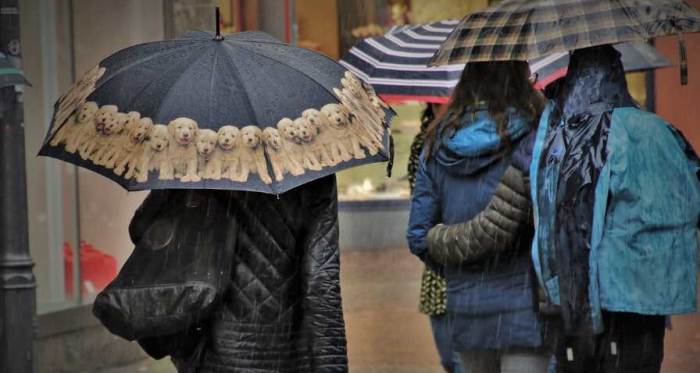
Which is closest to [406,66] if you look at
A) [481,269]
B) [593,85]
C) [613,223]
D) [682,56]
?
[481,269]

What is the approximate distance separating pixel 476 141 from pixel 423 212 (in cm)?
48

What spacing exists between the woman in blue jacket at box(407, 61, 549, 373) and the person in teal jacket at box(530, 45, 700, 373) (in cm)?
49

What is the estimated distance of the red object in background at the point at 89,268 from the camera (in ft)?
35.5

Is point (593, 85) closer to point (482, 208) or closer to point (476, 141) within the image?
point (476, 141)

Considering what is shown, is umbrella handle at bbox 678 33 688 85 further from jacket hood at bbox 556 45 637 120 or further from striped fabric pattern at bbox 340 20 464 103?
striped fabric pattern at bbox 340 20 464 103

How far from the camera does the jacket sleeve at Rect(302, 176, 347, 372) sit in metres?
5.21

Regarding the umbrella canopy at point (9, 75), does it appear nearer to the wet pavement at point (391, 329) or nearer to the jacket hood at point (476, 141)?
the jacket hood at point (476, 141)

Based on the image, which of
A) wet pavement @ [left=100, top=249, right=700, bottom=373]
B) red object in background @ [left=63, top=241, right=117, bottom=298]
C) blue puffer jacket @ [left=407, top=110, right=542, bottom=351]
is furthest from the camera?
red object in background @ [left=63, top=241, right=117, bottom=298]

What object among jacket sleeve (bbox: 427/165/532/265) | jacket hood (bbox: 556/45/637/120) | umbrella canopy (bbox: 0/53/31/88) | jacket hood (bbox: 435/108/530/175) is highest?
umbrella canopy (bbox: 0/53/31/88)

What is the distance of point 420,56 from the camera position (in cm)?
881

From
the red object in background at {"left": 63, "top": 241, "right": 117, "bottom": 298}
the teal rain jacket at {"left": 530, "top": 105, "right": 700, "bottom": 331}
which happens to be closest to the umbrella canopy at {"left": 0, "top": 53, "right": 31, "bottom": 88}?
the teal rain jacket at {"left": 530, "top": 105, "right": 700, "bottom": 331}

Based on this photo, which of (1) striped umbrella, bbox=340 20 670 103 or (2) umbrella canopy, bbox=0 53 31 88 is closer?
(2) umbrella canopy, bbox=0 53 31 88

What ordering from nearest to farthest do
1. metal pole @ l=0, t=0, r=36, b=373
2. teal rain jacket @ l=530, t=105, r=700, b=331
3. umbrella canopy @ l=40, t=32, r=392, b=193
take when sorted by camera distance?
umbrella canopy @ l=40, t=32, r=392, b=193 → teal rain jacket @ l=530, t=105, r=700, b=331 → metal pole @ l=0, t=0, r=36, b=373

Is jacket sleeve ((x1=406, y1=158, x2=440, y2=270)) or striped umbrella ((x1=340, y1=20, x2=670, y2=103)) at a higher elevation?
striped umbrella ((x1=340, y1=20, x2=670, y2=103))
